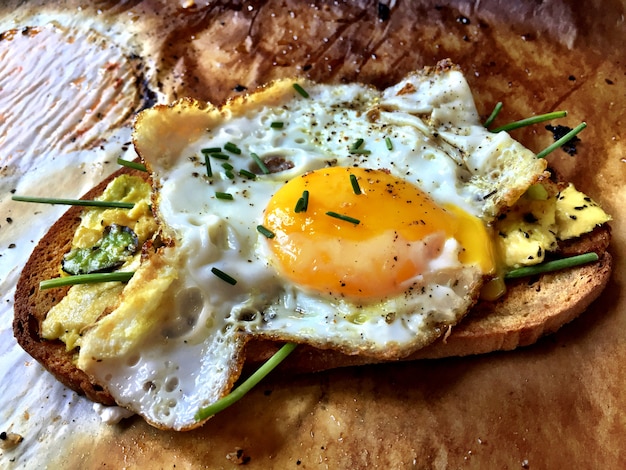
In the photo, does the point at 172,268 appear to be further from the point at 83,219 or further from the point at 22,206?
the point at 22,206

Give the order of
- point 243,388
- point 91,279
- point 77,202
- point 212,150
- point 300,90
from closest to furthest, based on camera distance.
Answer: point 243,388
point 91,279
point 77,202
point 212,150
point 300,90

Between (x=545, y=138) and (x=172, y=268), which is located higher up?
(x=172, y=268)

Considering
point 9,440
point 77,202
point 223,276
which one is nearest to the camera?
point 223,276

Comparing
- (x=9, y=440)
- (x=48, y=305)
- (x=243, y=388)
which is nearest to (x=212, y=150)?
(x=48, y=305)

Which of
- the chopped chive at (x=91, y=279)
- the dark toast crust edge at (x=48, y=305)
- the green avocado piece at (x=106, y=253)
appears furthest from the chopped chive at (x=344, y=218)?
the dark toast crust edge at (x=48, y=305)

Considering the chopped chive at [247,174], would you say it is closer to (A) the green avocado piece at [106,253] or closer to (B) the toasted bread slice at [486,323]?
(A) the green avocado piece at [106,253]

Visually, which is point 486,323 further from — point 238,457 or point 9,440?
point 9,440

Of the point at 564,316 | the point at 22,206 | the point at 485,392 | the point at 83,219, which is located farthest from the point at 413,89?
the point at 22,206
